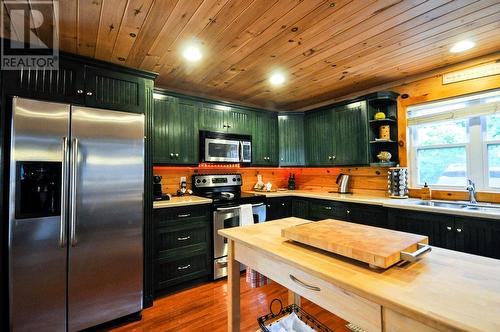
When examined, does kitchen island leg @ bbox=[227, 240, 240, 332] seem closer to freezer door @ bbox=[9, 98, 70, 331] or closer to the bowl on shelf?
freezer door @ bbox=[9, 98, 70, 331]

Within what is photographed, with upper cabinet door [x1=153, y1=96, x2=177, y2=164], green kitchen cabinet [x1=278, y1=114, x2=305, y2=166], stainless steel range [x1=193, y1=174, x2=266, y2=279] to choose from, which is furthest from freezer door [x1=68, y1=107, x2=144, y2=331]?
green kitchen cabinet [x1=278, y1=114, x2=305, y2=166]

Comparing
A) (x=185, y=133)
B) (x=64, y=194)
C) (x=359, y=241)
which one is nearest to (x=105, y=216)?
(x=64, y=194)

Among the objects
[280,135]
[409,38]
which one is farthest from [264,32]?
[280,135]

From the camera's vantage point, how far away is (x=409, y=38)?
2.01m

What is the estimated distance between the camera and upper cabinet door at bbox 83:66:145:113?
2021mm

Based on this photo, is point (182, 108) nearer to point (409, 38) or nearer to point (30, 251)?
point (30, 251)

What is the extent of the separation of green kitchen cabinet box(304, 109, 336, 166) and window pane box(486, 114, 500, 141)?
5.32 feet

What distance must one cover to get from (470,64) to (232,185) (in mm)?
3149

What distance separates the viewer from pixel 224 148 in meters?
3.34

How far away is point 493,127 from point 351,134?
140 centimetres

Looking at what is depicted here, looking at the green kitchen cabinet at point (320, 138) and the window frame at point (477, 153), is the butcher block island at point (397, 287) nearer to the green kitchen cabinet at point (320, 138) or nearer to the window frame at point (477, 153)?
the window frame at point (477, 153)

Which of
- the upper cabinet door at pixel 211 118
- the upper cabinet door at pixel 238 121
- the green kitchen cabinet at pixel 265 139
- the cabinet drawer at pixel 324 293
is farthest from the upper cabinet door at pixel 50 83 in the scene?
the green kitchen cabinet at pixel 265 139

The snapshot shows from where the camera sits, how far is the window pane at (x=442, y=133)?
2683 mm

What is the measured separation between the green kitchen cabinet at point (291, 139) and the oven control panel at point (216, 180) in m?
0.84
